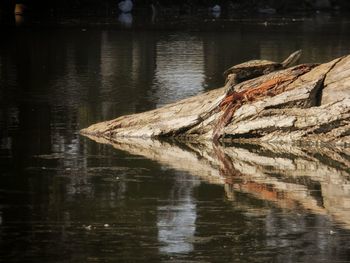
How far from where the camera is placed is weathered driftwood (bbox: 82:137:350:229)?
1118cm

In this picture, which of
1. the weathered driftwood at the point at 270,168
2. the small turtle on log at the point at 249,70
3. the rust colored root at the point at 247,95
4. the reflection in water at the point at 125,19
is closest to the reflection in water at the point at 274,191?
the weathered driftwood at the point at 270,168

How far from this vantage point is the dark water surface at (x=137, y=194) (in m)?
9.07

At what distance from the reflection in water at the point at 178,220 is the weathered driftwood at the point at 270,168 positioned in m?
0.48

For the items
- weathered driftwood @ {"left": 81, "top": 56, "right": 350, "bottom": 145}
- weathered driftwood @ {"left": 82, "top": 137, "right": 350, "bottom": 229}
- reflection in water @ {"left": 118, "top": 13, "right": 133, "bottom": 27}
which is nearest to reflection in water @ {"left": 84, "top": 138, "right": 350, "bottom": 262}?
weathered driftwood @ {"left": 82, "top": 137, "right": 350, "bottom": 229}

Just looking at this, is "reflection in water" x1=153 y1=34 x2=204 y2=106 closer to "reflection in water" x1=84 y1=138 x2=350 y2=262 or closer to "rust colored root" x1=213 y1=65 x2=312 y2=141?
"rust colored root" x1=213 y1=65 x2=312 y2=141

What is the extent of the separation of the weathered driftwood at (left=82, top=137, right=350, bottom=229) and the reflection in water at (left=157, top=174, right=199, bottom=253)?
1.56 ft

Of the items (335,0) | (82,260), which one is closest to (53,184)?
(82,260)

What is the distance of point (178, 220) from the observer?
400 inches

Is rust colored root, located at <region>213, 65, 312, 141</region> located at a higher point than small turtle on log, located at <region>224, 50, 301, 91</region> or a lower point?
lower

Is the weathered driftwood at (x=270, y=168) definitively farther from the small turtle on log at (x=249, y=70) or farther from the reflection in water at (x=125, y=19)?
the reflection in water at (x=125, y=19)

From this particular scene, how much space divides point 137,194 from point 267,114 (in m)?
4.14

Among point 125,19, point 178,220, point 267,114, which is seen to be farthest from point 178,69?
→ point 125,19

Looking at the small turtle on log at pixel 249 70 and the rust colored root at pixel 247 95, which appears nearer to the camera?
the rust colored root at pixel 247 95

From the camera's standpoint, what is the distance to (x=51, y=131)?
52.1 ft
